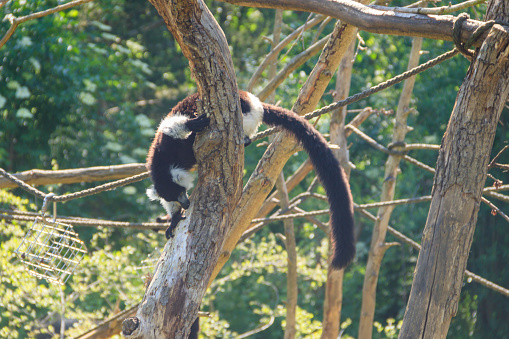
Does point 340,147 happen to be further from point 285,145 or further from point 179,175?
point 179,175

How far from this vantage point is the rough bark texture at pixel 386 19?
238cm

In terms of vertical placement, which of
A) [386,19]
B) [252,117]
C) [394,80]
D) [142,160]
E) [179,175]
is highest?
[386,19]

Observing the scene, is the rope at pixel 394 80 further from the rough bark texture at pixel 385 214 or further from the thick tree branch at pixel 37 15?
the rough bark texture at pixel 385 214

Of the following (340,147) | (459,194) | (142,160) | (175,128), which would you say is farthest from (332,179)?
(142,160)

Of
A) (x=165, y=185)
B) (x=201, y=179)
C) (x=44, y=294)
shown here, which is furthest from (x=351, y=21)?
(x=44, y=294)

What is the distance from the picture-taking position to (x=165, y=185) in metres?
3.48

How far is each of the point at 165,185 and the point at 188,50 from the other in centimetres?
141

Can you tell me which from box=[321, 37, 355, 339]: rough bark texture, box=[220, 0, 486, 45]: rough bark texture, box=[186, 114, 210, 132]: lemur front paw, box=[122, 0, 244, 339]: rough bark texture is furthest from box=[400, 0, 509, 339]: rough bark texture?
box=[321, 37, 355, 339]: rough bark texture

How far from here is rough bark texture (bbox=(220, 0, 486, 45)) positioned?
7.79 feet

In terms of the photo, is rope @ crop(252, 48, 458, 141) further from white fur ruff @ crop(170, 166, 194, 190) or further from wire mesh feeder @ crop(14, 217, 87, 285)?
wire mesh feeder @ crop(14, 217, 87, 285)

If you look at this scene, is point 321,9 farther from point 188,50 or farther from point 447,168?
point 447,168

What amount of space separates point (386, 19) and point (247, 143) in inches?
48.1

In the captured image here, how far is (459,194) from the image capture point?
7.30 feet

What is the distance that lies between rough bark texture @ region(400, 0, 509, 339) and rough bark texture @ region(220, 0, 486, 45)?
19 centimetres
